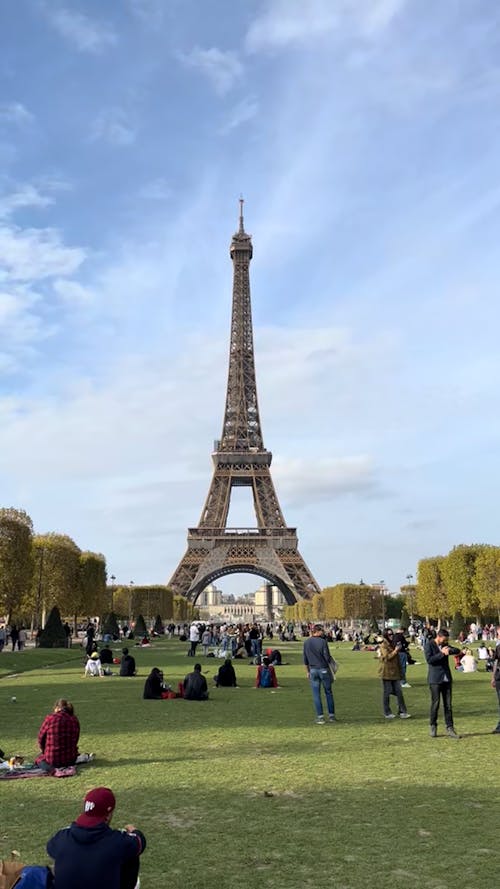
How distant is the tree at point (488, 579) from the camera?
60803mm

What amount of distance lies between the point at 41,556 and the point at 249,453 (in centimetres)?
4654

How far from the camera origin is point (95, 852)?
4770 mm

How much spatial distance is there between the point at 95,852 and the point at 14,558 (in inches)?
1809

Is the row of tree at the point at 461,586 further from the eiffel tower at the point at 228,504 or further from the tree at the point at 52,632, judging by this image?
the tree at the point at 52,632

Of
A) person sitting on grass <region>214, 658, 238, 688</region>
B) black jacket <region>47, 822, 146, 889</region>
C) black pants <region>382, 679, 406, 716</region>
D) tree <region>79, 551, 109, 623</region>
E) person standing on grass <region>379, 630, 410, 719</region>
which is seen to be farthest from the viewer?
tree <region>79, 551, 109, 623</region>

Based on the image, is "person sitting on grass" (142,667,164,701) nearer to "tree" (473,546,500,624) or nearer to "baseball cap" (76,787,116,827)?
"baseball cap" (76,787,116,827)

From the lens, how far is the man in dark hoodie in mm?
4734

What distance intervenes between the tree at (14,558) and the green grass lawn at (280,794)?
31534mm

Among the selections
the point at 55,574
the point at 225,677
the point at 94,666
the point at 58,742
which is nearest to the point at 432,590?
the point at 55,574

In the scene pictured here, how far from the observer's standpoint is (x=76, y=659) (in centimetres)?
3934

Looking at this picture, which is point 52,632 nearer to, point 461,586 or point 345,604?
point 461,586

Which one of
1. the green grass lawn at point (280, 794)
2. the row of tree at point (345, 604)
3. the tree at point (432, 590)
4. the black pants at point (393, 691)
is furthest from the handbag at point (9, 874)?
the row of tree at point (345, 604)

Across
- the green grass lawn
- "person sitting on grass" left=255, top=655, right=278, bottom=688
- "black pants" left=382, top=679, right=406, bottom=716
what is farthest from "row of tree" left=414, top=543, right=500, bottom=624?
the green grass lawn

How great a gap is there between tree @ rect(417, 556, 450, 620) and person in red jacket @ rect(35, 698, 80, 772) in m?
61.8
